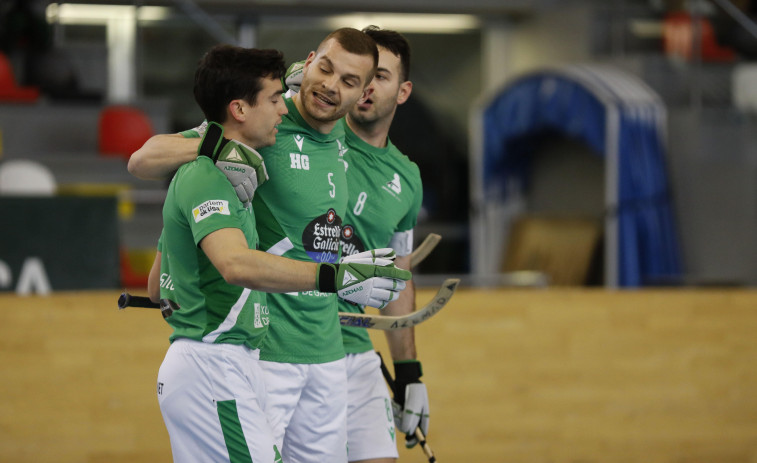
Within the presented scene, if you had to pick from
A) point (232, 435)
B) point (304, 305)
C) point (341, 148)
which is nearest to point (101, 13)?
point (341, 148)

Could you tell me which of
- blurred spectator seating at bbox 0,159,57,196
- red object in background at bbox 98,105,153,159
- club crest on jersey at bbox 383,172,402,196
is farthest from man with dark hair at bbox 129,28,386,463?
red object in background at bbox 98,105,153,159

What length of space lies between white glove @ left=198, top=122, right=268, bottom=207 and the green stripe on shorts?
48cm

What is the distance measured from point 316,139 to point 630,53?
25.0 feet

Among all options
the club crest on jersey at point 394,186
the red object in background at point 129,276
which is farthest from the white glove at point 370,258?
the red object in background at point 129,276

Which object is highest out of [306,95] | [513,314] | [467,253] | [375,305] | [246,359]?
[306,95]

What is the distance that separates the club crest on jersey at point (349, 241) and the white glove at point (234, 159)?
0.74 meters

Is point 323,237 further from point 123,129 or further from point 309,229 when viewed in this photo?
point 123,129

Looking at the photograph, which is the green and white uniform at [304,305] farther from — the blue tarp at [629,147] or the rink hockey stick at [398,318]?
the blue tarp at [629,147]

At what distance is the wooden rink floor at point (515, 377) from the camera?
4.66 m

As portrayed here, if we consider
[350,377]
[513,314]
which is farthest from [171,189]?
[513,314]

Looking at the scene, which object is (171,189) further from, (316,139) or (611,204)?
(611,204)

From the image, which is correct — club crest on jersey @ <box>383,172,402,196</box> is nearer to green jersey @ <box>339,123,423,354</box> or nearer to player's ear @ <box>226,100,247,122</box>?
green jersey @ <box>339,123,423,354</box>

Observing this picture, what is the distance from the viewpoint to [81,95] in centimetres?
873

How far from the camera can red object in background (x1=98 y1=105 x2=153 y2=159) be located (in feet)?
27.1
